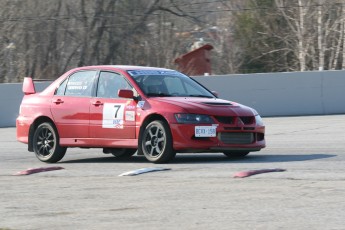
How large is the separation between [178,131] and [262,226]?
5.14 meters

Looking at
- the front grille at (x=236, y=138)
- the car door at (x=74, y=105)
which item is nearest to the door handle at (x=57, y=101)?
the car door at (x=74, y=105)

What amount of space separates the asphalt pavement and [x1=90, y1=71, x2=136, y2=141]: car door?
50 centimetres

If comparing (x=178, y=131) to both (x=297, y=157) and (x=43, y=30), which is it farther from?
(x=43, y=30)

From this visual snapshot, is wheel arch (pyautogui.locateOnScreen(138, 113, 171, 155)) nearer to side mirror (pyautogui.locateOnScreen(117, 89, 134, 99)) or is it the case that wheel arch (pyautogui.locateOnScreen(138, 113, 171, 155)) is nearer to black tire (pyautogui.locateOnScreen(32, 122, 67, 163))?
side mirror (pyautogui.locateOnScreen(117, 89, 134, 99))

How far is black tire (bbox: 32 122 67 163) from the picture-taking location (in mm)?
13977

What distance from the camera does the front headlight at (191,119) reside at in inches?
494

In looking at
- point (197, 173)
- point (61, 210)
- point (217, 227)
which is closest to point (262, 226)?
point (217, 227)

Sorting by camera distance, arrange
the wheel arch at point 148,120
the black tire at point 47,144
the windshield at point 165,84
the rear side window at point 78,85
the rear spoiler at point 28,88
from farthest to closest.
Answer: the rear spoiler at point 28,88 < the black tire at point 47,144 < the rear side window at point 78,85 < the windshield at point 165,84 < the wheel arch at point 148,120

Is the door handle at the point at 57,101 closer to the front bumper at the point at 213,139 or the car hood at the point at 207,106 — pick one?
the car hood at the point at 207,106

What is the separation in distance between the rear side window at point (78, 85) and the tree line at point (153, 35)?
79.4 feet

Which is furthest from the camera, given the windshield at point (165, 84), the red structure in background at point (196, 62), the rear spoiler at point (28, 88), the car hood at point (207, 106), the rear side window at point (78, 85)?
the red structure in background at point (196, 62)

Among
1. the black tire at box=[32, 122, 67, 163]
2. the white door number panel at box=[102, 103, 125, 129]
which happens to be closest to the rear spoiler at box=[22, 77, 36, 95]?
the black tire at box=[32, 122, 67, 163]

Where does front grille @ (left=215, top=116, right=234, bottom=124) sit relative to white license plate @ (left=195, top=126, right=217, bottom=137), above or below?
above

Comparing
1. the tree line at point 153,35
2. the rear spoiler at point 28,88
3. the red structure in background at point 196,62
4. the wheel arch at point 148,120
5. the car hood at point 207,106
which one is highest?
the tree line at point 153,35
